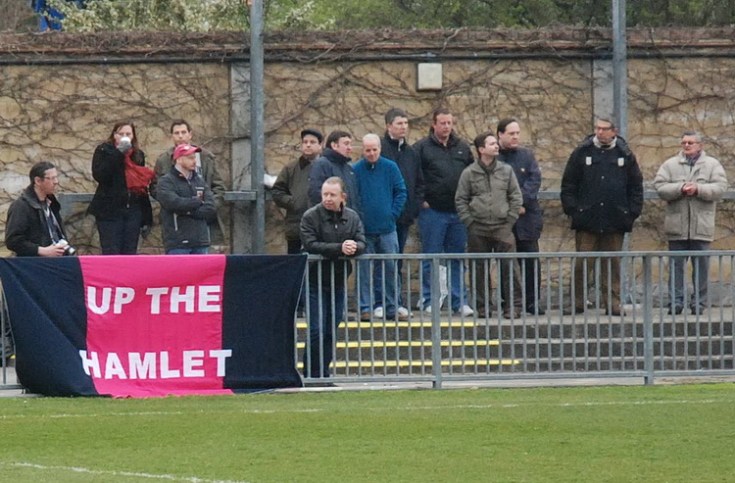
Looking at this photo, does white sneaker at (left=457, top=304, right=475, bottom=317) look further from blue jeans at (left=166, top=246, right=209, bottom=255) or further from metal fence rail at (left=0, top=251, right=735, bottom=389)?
blue jeans at (left=166, top=246, right=209, bottom=255)

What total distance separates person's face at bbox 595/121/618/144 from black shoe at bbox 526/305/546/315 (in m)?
3.75

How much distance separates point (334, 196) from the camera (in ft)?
50.4

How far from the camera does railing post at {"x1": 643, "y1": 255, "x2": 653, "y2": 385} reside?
599 inches

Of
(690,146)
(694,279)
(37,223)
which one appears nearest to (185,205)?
(37,223)

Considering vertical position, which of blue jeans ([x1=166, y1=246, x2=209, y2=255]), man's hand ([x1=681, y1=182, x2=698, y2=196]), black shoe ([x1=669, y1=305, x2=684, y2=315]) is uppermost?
man's hand ([x1=681, y1=182, x2=698, y2=196])

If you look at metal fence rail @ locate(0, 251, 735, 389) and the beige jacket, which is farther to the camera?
the beige jacket

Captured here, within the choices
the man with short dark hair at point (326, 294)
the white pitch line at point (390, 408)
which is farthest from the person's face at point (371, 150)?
the white pitch line at point (390, 408)

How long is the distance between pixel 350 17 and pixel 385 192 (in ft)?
61.8

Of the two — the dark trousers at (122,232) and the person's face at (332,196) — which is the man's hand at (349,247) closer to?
the person's face at (332,196)

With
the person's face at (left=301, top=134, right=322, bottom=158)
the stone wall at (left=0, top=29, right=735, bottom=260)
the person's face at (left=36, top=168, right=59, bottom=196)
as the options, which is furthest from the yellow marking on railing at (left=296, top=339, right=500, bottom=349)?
the stone wall at (left=0, top=29, right=735, bottom=260)

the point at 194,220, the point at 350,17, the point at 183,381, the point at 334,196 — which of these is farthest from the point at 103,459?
the point at 350,17

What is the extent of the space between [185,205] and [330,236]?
220cm

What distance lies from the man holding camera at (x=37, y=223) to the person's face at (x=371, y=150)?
317 centimetres

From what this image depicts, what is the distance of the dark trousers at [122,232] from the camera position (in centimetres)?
1819
